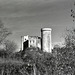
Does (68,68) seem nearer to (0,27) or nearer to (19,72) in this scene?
(19,72)

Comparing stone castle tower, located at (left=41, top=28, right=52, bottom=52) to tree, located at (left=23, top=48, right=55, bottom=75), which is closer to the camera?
tree, located at (left=23, top=48, right=55, bottom=75)

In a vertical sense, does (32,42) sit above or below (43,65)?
above

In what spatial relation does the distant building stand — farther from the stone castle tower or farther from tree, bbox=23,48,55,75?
tree, bbox=23,48,55,75

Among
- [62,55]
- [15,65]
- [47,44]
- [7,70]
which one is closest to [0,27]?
[15,65]

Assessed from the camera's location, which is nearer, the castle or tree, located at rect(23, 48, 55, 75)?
tree, located at rect(23, 48, 55, 75)

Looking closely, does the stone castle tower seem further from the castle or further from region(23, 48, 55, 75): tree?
region(23, 48, 55, 75): tree

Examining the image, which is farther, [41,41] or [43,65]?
[41,41]

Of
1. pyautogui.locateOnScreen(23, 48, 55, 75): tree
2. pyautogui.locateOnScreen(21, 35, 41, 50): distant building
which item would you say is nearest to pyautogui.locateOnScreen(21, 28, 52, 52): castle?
pyautogui.locateOnScreen(21, 35, 41, 50): distant building

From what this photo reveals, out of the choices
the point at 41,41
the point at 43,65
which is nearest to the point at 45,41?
the point at 41,41

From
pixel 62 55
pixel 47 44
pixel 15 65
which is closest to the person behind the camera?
pixel 62 55

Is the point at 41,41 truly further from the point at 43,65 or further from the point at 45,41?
the point at 43,65

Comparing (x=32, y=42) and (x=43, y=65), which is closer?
(x=43, y=65)

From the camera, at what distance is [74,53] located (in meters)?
11.9

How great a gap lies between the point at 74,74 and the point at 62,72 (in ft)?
3.44
